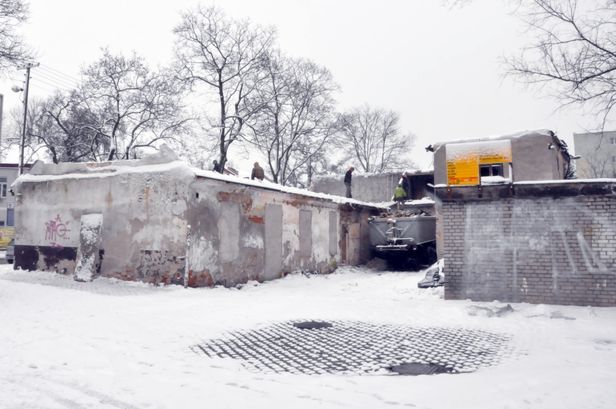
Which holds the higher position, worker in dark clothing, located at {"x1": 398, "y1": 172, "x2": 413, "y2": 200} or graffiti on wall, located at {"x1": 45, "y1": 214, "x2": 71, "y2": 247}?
worker in dark clothing, located at {"x1": 398, "y1": 172, "x2": 413, "y2": 200}

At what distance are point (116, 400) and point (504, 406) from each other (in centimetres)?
337

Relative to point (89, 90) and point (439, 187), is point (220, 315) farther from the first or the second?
point (89, 90)

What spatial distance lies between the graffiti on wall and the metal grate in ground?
8595 millimetres

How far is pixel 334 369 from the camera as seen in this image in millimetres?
4973

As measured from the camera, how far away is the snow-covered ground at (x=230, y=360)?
3.96 m

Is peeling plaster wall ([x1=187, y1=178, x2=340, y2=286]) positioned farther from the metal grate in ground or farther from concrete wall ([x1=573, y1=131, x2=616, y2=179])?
concrete wall ([x1=573, y1=131, x2=616, y2=179])

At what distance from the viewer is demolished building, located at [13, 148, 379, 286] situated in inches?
447

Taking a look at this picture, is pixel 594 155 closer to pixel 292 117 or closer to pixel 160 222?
pixel 292 117

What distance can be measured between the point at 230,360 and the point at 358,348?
173 cm

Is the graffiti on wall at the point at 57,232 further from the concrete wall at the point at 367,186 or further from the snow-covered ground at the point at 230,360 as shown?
the concrete wall at the point at 367,186

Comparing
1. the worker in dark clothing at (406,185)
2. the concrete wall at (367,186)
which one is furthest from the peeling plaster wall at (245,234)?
the concrete wall at (367,186)

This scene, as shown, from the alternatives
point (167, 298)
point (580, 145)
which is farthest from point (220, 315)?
point (580, 145)

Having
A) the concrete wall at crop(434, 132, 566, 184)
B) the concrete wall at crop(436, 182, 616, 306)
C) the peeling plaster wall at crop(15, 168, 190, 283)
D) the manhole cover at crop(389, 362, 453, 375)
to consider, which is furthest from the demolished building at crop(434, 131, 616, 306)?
the concrete wall at crop(434, 132, 566, 184)

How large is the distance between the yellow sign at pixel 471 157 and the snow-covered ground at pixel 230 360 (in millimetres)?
8949
